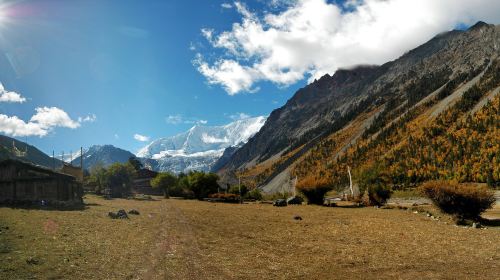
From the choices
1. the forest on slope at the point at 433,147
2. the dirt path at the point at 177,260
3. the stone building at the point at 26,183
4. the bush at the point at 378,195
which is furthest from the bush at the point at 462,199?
the stone building at the point at 26,183

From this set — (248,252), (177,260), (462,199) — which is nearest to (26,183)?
(248,252)

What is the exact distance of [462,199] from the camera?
1174 inches

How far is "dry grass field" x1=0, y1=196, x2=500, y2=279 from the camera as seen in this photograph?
1427 centimetres

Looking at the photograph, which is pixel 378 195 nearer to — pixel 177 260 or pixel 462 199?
pixel 462 199

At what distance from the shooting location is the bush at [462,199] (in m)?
29.4

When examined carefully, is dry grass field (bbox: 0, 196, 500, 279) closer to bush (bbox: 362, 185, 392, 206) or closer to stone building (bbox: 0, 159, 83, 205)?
bush (bbox: 362, 185, 392, 206)

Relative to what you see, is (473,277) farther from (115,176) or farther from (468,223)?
(115,176)

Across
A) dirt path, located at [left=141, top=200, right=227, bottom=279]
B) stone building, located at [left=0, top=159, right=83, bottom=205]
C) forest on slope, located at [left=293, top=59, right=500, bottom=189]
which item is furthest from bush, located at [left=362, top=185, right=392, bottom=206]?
stone building, located at [left=0, top=159, right=83, bottom=205]

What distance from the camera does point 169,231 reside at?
2633 cm

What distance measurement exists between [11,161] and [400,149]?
108 m

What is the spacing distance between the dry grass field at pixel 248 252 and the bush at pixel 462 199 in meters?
3.09

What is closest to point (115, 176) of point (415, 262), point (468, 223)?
point (468, 223)

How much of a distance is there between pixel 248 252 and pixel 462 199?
62.8 ft

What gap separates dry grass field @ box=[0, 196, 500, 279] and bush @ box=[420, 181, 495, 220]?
3.09 m
